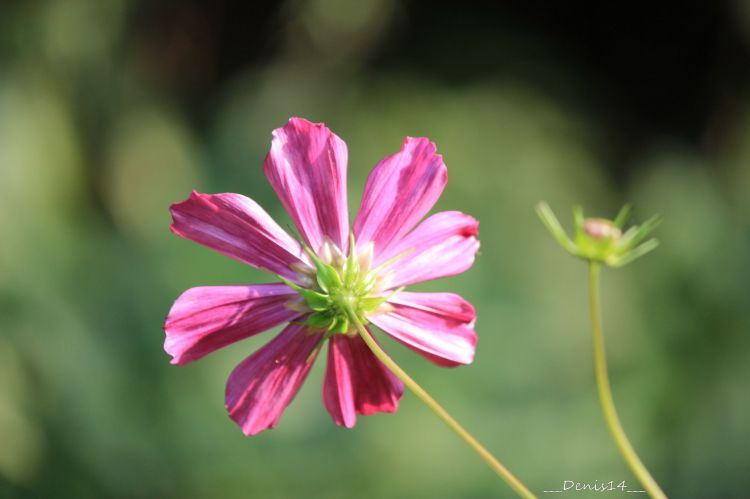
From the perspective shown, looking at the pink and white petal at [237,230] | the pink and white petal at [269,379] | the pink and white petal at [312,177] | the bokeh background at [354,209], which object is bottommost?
the pink and white petal at [269,379]

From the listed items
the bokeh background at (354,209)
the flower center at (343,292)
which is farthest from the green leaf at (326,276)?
the bokeh background at (354,209)

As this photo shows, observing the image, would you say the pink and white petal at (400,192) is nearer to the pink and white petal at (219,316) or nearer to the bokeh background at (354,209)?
the pink and white petal at (219,316)

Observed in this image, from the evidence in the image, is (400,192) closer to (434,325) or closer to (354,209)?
(434,325)

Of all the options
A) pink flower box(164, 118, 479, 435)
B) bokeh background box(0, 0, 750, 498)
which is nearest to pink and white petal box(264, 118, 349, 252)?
pink flower box(164, 118, 479, 435)

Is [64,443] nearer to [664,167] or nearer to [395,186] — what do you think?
[395,186]

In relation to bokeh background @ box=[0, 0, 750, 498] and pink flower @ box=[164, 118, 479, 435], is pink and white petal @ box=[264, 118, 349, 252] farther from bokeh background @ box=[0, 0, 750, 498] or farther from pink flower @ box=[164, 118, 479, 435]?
bokeh background @ box=[0, 0, 750, 498]

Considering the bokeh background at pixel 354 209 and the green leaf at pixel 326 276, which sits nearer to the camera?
the green leaf at pixel 326 276

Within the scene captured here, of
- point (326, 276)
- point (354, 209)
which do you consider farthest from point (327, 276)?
point (354, 209)
